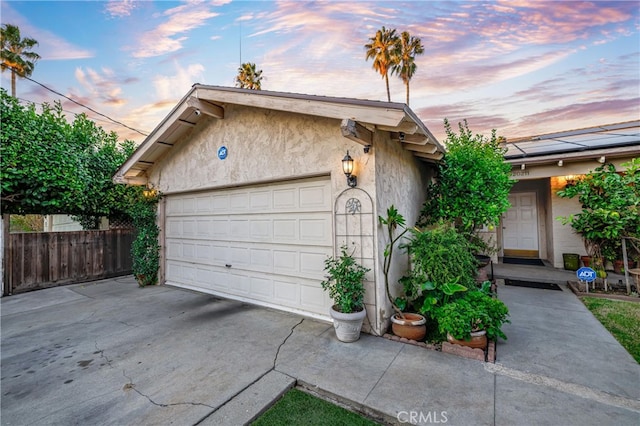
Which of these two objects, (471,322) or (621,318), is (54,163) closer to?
(471,322)

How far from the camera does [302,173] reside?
4238 millimetres

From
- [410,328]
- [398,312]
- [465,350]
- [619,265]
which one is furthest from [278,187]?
[619,265]

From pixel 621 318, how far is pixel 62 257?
1182 cm

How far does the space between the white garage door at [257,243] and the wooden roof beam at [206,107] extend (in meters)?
1.57

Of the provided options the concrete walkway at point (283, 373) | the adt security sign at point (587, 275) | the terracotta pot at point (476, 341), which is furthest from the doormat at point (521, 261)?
the terracotta pot at point (476, 341)

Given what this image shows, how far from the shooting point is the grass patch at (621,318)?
3.22 metres

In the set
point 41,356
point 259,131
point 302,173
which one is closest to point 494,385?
point 302,173

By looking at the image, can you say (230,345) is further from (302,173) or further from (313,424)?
(302,173)

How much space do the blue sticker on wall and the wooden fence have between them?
5.14 metres

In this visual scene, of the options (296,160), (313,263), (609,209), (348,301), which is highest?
(296,160)

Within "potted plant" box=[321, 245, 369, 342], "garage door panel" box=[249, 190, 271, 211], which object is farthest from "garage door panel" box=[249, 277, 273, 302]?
"potted plant" box=[321, 245, 369, 342]

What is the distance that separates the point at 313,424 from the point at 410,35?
58.4 ft

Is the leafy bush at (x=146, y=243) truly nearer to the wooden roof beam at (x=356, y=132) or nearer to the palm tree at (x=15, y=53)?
the wooden roof beam at (x=356, y=132)

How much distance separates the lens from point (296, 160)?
4301 mm
